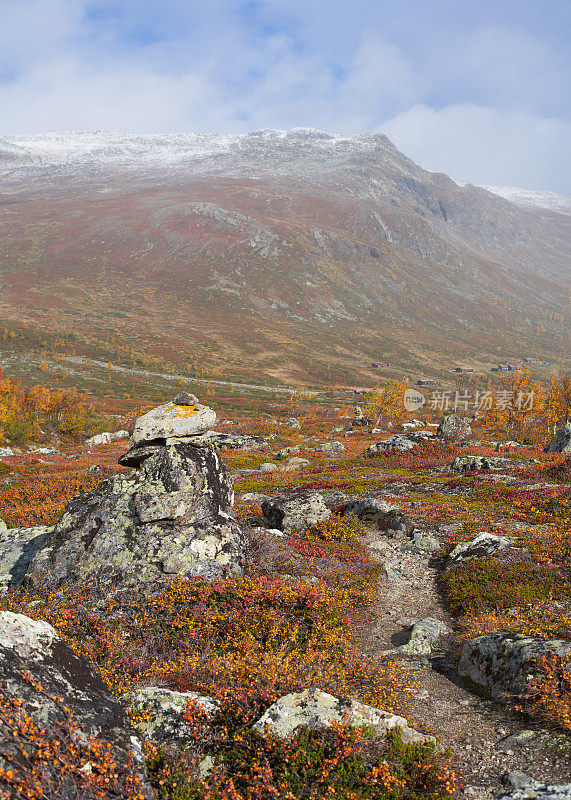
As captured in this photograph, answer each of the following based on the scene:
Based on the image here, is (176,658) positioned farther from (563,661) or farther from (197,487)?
(563,661)

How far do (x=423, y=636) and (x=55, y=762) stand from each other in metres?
9.64

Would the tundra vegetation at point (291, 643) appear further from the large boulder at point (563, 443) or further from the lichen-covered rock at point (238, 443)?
the lichen-covered rock at point (238, 443)

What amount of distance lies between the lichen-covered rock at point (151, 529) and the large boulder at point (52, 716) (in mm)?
6482

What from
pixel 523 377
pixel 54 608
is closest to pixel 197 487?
pixel 54 608

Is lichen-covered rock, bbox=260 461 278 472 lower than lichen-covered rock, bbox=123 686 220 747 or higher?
lower

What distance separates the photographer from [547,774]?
21.5 ft

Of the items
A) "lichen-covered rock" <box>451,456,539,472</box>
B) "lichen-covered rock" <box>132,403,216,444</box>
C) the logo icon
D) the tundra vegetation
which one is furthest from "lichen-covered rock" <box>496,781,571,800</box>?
the logo icon

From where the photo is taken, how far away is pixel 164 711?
720cm

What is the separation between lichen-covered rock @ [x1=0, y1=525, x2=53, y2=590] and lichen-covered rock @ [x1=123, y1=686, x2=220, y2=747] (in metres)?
9.41

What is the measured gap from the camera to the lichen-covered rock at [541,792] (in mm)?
5816

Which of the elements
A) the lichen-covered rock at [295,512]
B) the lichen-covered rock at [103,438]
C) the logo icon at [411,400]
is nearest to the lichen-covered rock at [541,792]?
the lichen-covered rock at [295,512]

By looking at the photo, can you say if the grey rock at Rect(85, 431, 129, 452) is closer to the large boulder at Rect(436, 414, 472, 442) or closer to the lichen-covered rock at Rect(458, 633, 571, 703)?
the large boulder at Rect(436, 414, 472, 442)

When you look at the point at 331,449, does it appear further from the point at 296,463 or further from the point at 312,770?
the point at 312,770

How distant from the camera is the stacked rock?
1351 cm
